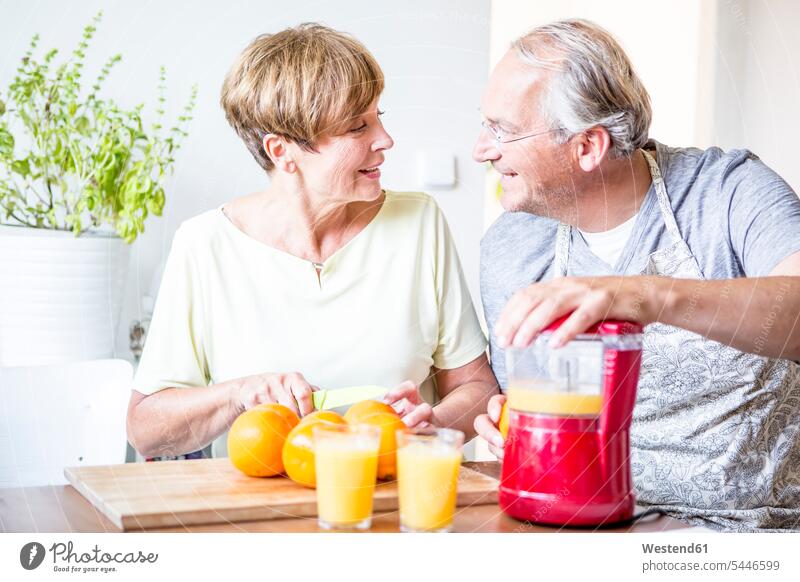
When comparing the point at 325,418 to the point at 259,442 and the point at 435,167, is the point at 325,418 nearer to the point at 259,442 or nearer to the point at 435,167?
the point at 259,442

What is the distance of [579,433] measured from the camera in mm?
634

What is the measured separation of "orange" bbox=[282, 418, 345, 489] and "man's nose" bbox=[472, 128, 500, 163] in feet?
1.13

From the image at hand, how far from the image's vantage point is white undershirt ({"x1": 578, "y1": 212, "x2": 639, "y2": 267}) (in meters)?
0.94

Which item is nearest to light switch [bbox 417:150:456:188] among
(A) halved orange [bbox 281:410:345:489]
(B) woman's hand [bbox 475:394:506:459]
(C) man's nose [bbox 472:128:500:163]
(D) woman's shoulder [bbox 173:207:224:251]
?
(C) man's nose [bbox 472:128:500:163]

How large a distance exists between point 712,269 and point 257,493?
0.48 m

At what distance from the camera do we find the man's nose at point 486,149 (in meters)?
0.91

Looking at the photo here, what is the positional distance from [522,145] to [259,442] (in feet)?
1.30

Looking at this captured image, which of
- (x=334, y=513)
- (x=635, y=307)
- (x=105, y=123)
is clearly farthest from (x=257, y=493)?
(x=105, y=123)

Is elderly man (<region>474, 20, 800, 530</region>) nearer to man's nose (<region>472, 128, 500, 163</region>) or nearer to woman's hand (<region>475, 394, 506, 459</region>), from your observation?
man's nose (<region>472, 128, 500, 163</region>)

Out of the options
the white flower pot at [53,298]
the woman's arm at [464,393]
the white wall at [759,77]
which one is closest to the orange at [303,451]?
the woman's arm at [464,393]

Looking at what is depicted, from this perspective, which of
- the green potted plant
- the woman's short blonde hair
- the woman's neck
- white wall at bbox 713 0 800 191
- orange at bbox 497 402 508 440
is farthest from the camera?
white wall at bbox 713 0 800 191

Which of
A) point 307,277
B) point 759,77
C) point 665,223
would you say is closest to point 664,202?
point 665,223

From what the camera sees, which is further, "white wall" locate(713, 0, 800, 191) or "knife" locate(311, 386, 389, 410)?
"white wall" locate(713, 0, 800, 191)
